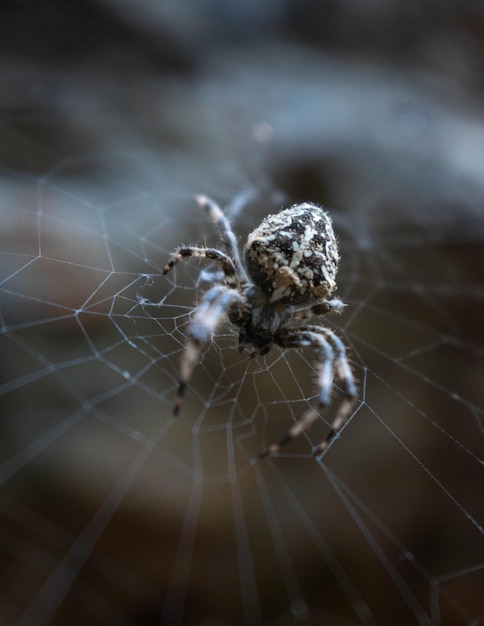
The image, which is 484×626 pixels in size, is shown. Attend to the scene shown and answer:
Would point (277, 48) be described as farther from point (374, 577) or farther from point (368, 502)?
point (374, 577)

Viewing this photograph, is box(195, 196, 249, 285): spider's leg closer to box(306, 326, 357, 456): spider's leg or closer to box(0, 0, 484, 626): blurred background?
box(0, 0, 484, 626): blurred background

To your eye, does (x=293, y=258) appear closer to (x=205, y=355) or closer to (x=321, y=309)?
(x=321, y=309)

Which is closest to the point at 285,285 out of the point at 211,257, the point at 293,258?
the point at 293,258

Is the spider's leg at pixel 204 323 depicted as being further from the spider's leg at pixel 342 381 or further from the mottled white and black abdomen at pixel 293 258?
the spider's leg at pixel 342 381

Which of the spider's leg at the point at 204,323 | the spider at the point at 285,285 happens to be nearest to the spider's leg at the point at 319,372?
the spider at the point at 285,285

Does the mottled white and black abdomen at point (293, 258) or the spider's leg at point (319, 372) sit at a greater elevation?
the mottled white and black abdomen at point (293, 258)

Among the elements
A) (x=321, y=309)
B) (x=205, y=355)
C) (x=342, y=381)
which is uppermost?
(x=321, y=309)
